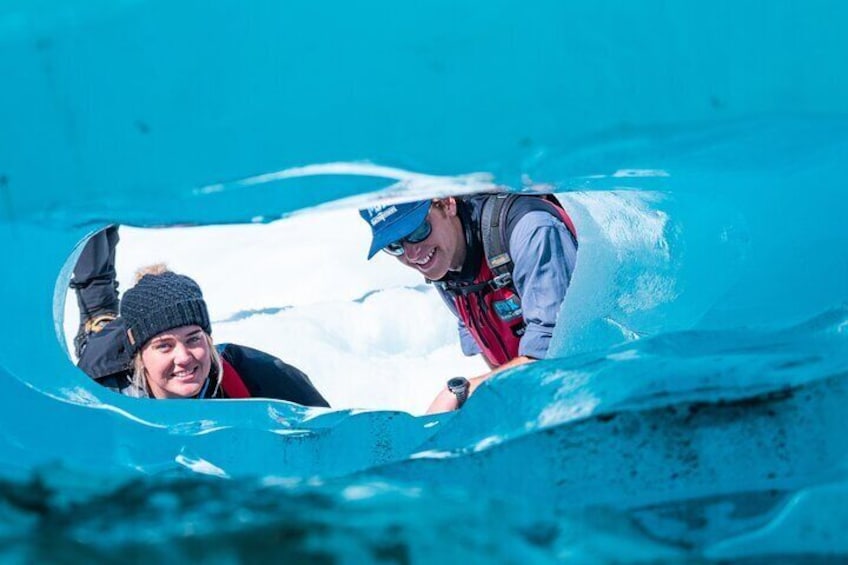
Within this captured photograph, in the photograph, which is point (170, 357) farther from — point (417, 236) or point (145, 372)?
point (417, 236)

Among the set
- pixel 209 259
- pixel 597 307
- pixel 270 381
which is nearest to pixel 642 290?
pixel 597 307

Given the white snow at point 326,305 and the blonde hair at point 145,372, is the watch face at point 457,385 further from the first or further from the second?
the white snow at point 326,305

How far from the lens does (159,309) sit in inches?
98.3

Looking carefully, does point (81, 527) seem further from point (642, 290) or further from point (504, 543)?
point (642, 290)

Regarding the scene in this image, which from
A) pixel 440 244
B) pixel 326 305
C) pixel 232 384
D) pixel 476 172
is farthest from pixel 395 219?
pixel 326 305

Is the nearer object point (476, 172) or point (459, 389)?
point (476, 172)

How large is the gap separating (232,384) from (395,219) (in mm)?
577

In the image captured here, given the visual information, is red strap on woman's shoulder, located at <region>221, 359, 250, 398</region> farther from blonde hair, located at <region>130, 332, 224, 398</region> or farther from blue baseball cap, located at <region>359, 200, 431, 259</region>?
blue baseball cap, located at <region>359, 200, 431, 259</region>

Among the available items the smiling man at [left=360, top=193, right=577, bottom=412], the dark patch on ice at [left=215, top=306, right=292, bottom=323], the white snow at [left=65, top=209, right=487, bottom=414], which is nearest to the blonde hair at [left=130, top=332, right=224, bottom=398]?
the smiling man at [left=360, top=193, right=577, bottom=412]

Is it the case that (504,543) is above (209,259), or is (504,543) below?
below

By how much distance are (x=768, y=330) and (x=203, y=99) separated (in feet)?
2.29

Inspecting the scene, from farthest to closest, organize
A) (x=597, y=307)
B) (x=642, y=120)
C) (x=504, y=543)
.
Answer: (x=597, y=307) → (x=642, y=120) → (x=504, y=543)

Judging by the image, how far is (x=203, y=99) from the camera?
1.11 metres

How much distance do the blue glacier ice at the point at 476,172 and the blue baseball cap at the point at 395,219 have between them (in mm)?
1158
